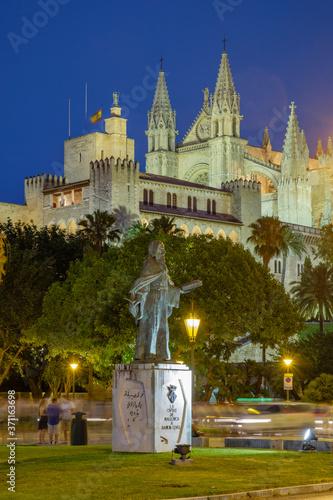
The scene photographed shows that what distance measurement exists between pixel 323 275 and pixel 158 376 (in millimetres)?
50941

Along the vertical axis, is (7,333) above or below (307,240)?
below

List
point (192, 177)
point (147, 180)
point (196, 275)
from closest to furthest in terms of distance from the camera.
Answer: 1. point (196, 275)
2. point (147, 180)
3. point (192, 177)

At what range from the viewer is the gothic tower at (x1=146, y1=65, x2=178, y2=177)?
102438mm

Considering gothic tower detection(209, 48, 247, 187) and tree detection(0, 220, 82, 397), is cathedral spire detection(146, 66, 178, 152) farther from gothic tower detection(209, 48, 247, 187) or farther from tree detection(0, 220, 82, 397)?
tree detection(0, 220, 82, 397)

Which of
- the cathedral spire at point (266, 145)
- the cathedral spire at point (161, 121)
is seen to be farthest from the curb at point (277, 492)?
the cathedral spire at point (266, 145)

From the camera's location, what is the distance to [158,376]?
623 inches

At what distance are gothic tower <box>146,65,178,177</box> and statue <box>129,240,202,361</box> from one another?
8736 centimetres

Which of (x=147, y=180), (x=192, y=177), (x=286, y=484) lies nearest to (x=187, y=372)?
(x=286, y=484)

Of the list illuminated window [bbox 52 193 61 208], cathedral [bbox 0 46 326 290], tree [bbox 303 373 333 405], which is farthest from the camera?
illuminated window [bbox 52 193 61 208]

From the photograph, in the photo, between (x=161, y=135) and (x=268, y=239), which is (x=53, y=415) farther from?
(x=161, y=135)

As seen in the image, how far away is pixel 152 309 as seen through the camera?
16.3 metres

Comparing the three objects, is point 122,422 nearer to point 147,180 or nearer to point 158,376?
point 158,376

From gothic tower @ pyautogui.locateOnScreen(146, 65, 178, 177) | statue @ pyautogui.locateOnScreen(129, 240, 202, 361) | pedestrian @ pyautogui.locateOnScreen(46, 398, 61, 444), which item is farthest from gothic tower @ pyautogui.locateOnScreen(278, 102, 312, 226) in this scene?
statue @ pyautogui.locateOnScreen(129, 240, 202, 361)

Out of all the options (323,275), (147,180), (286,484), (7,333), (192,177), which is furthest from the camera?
(192,177)
